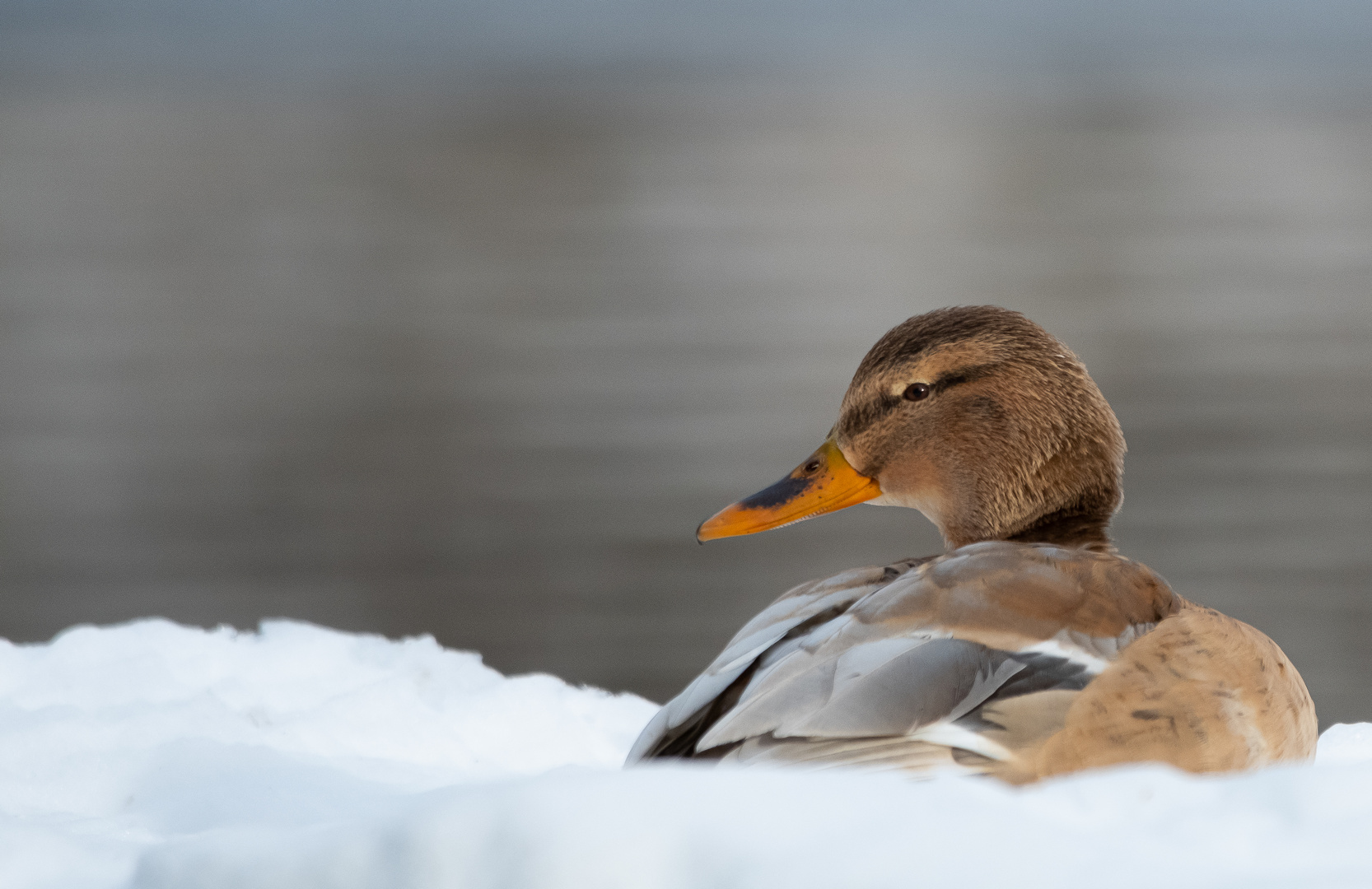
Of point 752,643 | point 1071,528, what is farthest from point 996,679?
point 1071,528

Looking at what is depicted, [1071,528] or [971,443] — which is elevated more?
[971,443]

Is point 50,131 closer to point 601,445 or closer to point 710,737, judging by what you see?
point 601,445

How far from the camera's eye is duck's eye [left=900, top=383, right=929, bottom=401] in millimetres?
2047

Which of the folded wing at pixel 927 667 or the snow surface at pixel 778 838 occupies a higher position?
the snow surface at pixel 778 838

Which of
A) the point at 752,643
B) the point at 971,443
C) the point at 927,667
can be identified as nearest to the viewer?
the point at 927,667

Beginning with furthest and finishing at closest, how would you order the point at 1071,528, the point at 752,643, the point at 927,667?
the point at 1071,528 → the point at 752,643 → the point at 927,667

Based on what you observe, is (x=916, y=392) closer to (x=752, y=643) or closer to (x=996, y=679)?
(x=752, y=643)

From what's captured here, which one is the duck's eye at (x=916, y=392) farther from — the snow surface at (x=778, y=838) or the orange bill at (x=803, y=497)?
the snow surface at (x=778, y=838)

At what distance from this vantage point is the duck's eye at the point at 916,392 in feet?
6.72

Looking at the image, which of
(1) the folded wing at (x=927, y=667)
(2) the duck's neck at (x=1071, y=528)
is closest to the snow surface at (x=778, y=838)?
(1) the folded wing at (x=927, y=667)

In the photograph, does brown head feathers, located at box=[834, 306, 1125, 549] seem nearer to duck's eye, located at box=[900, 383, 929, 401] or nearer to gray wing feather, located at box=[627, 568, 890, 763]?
duck's eye, located at box=[900, 383, 929, 401]

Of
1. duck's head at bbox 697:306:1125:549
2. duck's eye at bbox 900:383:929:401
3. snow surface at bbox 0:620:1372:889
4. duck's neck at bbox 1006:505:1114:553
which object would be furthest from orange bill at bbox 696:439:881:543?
snow surface at bbox 0:620:1372:889

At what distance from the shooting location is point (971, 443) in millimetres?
2012

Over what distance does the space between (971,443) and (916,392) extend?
125 millimetres
